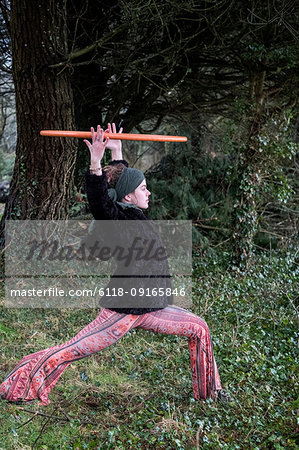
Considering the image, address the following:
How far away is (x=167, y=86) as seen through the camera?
283 inches

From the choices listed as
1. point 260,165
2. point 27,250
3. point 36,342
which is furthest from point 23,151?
point 260,165

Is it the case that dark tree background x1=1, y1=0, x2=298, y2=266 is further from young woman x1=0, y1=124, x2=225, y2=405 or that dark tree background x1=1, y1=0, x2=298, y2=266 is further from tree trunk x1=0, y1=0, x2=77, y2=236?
young woman x1=0, y1=124, x2=225, y2=405

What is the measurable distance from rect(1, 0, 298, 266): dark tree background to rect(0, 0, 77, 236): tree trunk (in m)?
0.01

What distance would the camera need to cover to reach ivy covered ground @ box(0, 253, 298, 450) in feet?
9.69

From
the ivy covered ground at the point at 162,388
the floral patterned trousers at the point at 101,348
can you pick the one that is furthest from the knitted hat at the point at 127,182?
the ivy covered ground at the point at 162,388

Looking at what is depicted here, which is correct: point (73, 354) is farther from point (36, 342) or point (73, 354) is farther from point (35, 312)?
point (35, 312)

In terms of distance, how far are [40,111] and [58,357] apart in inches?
149

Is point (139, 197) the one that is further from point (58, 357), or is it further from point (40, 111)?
point (40, 111)

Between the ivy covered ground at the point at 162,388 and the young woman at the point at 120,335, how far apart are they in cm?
14

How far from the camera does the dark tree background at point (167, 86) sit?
5895 mm

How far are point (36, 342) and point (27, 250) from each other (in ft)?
6.93

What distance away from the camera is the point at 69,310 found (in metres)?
5.38

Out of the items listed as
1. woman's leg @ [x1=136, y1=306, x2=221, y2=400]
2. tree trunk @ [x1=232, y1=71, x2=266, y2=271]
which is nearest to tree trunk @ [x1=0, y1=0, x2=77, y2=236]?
tree trunk @ [x1=232, y1=71, x2=266, y2=271]
